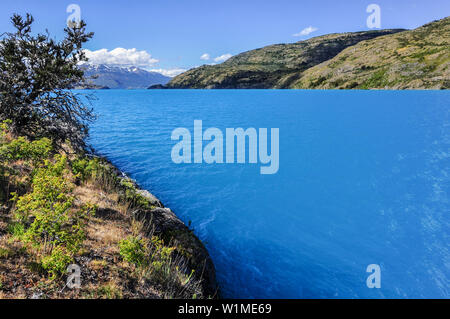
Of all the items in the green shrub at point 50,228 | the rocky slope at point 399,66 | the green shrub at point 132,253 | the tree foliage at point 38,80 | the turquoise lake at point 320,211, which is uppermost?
the rocky slope at point 399,66

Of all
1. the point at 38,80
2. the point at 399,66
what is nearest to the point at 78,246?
the point at 38,80

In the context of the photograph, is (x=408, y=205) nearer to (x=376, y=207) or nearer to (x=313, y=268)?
(x=376, y=207)

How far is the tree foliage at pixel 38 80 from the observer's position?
13531 mm

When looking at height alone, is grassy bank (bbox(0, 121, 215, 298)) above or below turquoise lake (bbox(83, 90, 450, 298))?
above

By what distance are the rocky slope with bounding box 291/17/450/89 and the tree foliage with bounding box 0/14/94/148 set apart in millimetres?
138593

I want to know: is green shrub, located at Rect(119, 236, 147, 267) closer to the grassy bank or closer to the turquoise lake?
the grassy bank

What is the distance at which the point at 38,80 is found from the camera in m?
14.2

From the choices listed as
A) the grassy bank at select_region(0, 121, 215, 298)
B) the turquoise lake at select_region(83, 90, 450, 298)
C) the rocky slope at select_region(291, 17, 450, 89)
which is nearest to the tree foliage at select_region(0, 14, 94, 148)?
the grassy bank at select_region(0, 121, 215, 298)

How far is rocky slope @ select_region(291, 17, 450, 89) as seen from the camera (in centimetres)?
11806

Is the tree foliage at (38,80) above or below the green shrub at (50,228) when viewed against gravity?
above

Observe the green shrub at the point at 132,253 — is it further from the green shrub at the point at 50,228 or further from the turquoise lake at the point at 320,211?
the turquoise lake at the point at 320,211

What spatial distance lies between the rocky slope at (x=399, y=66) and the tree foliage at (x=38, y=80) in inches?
5456

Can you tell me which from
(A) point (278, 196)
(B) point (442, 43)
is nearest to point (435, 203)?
(A) point (278, 196)

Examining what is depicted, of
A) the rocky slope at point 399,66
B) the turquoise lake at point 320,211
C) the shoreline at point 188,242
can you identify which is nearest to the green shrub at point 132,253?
the shoreline at point 188,242
